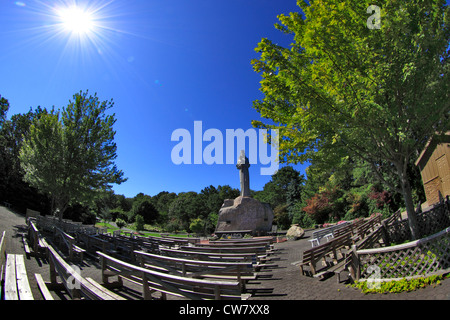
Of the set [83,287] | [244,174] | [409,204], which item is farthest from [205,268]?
[244,174]

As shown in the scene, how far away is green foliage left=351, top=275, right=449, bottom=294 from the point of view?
443 cm

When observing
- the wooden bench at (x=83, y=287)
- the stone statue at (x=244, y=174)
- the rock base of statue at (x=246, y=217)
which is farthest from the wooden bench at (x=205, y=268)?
the stone statue at (x=244, y=174)

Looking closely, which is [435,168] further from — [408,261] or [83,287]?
[83,287]

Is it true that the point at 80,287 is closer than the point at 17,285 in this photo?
Yes

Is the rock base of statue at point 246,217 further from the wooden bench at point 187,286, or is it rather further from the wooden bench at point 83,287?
the wooden bench at point 83,287

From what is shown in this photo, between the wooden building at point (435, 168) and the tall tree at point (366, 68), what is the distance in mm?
8499

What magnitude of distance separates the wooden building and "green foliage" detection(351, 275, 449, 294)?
10159 mm

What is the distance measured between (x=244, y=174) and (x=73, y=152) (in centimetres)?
1457

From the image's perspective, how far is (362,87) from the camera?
520cm

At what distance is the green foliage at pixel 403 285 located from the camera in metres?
4.43

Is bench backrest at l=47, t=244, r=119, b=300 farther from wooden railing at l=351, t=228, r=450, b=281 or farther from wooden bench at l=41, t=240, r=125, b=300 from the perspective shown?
wooden railing at l=351, t=228, r=450, b=281

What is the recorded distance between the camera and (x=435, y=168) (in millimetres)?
13773
